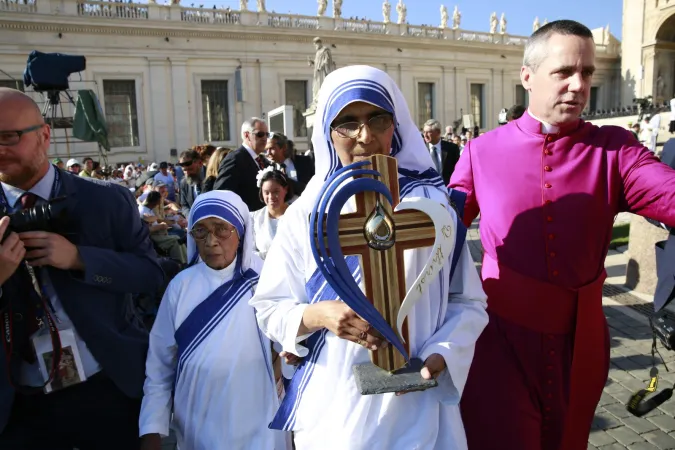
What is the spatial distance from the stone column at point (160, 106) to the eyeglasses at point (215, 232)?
2802 centimetres

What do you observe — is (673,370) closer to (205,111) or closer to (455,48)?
(205,111)

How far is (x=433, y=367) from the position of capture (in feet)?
5.17

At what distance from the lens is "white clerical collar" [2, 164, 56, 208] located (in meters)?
2.22

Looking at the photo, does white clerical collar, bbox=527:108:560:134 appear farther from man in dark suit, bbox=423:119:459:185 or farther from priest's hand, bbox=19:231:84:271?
man in dark suit, bbox=423:119:459:185

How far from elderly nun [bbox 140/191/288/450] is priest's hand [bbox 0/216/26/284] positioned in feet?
2.50

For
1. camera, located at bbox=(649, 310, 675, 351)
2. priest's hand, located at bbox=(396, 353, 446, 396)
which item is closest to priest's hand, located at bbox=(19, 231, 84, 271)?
priest's hand, located at bbox=(396, 353, 446, 396)

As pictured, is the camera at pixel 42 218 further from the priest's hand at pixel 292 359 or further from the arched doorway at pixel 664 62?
the arched doorway at pixel 664 62

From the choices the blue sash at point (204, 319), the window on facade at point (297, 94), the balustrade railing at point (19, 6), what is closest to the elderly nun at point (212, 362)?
the blue sash at point (204, 319)

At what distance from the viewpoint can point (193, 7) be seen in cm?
2973

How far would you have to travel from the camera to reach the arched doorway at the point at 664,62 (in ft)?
116

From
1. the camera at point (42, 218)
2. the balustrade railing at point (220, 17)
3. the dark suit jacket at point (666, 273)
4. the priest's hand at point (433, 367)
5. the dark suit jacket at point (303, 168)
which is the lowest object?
the priest's hand at point (433, 367)

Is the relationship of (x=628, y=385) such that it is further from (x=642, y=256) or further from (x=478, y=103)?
(x=478, y=103)

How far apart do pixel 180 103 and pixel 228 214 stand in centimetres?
2853

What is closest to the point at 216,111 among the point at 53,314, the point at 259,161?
the point at 259,161
